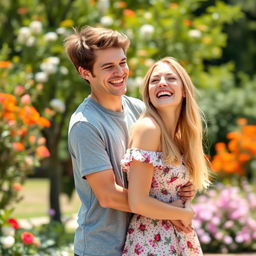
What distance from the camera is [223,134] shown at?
13930mm

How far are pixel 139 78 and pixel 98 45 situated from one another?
4.32 metres

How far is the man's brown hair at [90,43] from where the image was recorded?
2738 mm

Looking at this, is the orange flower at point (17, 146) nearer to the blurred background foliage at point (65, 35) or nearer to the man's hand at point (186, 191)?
the blurred background foliage at point (65, 35)

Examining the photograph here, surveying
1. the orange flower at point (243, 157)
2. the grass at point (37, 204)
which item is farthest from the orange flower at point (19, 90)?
the orange flower at point (243, 157)

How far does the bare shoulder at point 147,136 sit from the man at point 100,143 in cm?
10

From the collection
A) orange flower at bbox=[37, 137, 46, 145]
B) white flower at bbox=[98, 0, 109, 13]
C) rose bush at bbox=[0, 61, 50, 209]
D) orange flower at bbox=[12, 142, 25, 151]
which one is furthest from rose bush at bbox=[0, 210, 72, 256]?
white flower at bbox=[98, 0, 109, 13]

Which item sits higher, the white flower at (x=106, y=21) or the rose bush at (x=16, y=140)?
the white flower at (x=106, y=21)

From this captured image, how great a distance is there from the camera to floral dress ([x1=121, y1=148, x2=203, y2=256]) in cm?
271

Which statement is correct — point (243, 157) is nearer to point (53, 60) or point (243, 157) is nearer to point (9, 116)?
point (53, 60)

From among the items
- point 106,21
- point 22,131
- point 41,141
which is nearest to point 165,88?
point 22,131

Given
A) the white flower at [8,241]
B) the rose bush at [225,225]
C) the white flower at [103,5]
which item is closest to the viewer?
the white flower at [8,241]

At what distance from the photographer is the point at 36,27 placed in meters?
7.30

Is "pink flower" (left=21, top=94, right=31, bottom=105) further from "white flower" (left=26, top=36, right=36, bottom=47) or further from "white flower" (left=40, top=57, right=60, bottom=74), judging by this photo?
"white flower" (left=26, top=36, right=36, bottom=47)

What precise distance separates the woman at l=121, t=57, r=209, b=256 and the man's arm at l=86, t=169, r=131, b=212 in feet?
0.14
